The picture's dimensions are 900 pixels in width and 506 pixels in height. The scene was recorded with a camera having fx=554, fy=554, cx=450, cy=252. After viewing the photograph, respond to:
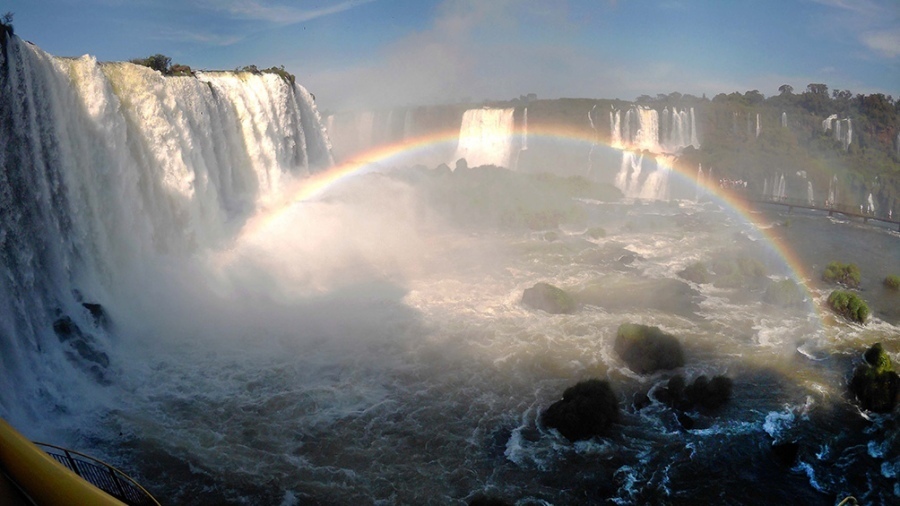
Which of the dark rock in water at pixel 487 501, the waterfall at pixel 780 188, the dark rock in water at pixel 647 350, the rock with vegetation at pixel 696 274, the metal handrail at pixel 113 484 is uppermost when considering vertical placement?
the waterfall at pixel 780 188

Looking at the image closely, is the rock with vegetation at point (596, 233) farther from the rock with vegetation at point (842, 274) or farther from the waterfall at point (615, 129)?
the waterfall at point (615, 129)

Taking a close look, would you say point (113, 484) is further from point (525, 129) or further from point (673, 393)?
point (525, 129)

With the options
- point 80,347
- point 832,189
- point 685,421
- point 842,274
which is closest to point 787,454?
point 685,421

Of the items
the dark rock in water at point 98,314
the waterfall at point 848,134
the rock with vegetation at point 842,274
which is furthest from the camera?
the waterfall at point 848,134

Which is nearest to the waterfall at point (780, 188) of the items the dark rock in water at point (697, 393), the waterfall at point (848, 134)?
the waterfall at point (848, 134)

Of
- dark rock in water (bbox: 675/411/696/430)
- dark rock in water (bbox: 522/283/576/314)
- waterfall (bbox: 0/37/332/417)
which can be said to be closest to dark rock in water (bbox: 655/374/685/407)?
dark rock in water (bbox: 675/411/696/430)

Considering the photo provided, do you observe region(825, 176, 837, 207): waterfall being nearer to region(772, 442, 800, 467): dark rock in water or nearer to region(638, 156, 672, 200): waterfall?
region(638, 156, 672, 200): waterfall

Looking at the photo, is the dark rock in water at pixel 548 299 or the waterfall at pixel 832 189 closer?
the dark rock in water at pixel 548 299
